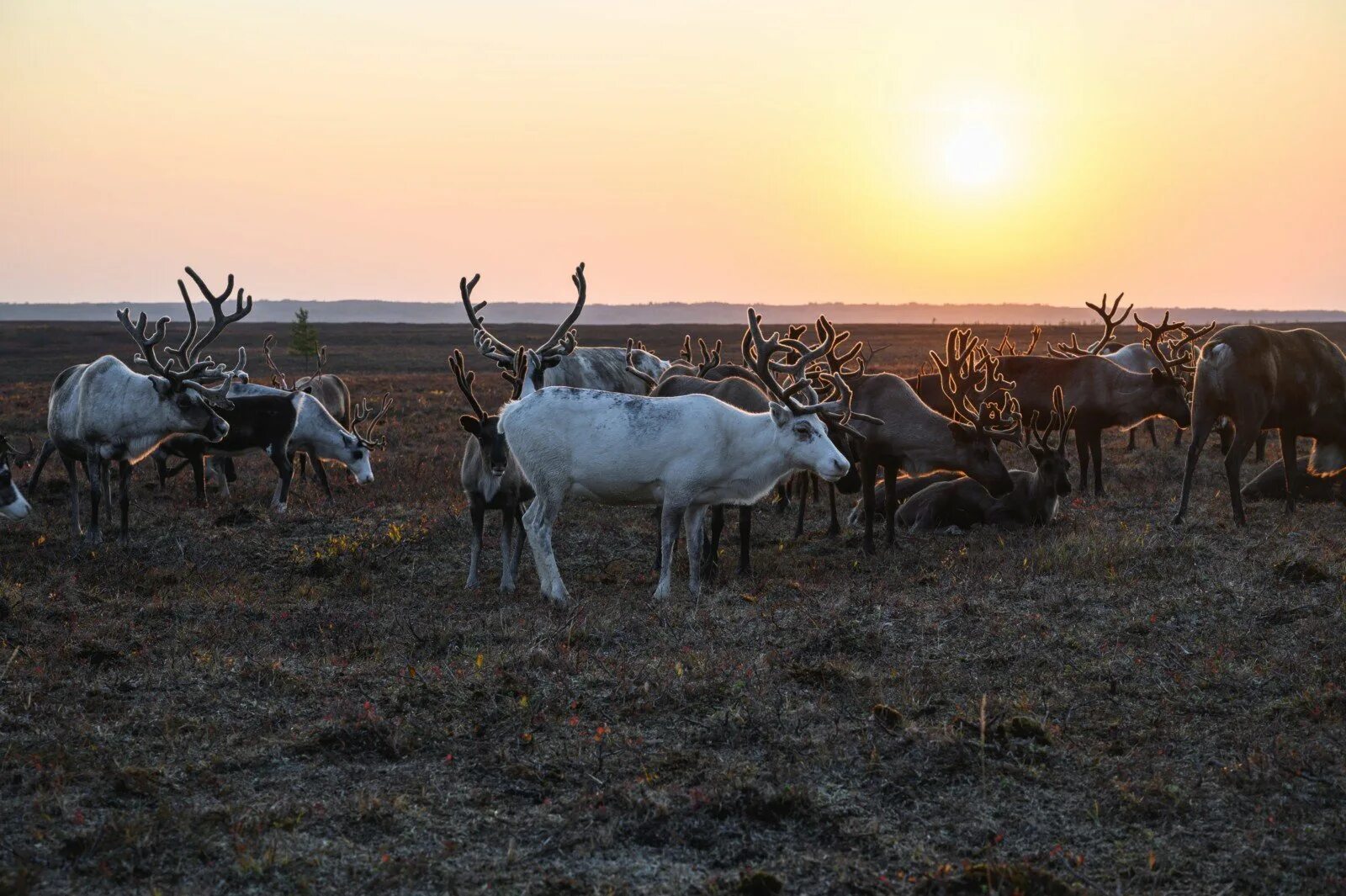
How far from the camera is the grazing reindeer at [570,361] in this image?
478 inches

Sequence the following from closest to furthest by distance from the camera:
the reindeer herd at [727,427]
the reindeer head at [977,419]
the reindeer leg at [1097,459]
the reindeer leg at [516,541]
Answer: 1. the reindeer herd at [727,427]
2. the reindeer leg at [516,541]
3. the reindeer head at [977,419]
4. the reindeer leg at [1097,459]

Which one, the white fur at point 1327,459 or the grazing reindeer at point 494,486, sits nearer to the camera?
the grazing reindeer at point 494,486

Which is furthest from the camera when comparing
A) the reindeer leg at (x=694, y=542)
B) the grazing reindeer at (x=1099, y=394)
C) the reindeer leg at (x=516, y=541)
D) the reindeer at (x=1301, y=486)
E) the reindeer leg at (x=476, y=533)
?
the grazing reindeer at (x=1099, y=394)

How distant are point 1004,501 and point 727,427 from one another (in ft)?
15.5

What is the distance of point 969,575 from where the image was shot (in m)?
10.4

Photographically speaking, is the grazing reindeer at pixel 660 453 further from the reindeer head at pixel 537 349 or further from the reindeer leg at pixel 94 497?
the reindeer leg at pixel 94 497

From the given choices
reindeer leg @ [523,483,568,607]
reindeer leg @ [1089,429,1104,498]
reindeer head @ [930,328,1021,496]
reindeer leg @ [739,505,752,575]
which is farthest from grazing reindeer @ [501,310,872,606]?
reindeer leg @ [1089,429,1104,498]

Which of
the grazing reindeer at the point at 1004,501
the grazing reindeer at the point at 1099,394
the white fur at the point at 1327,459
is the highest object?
the grazing reindeer at the point at 1099,394

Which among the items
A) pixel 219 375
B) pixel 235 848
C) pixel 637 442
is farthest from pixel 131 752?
pixel 219 375

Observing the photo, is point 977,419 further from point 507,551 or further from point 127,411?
point 127,411

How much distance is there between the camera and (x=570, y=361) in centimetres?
1664

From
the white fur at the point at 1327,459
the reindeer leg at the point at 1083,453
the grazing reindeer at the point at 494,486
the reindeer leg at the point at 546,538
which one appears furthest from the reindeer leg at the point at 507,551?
the white fur at the point at 1327,459

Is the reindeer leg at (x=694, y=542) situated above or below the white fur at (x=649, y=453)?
below

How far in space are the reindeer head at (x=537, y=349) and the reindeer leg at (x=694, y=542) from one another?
2343mm
